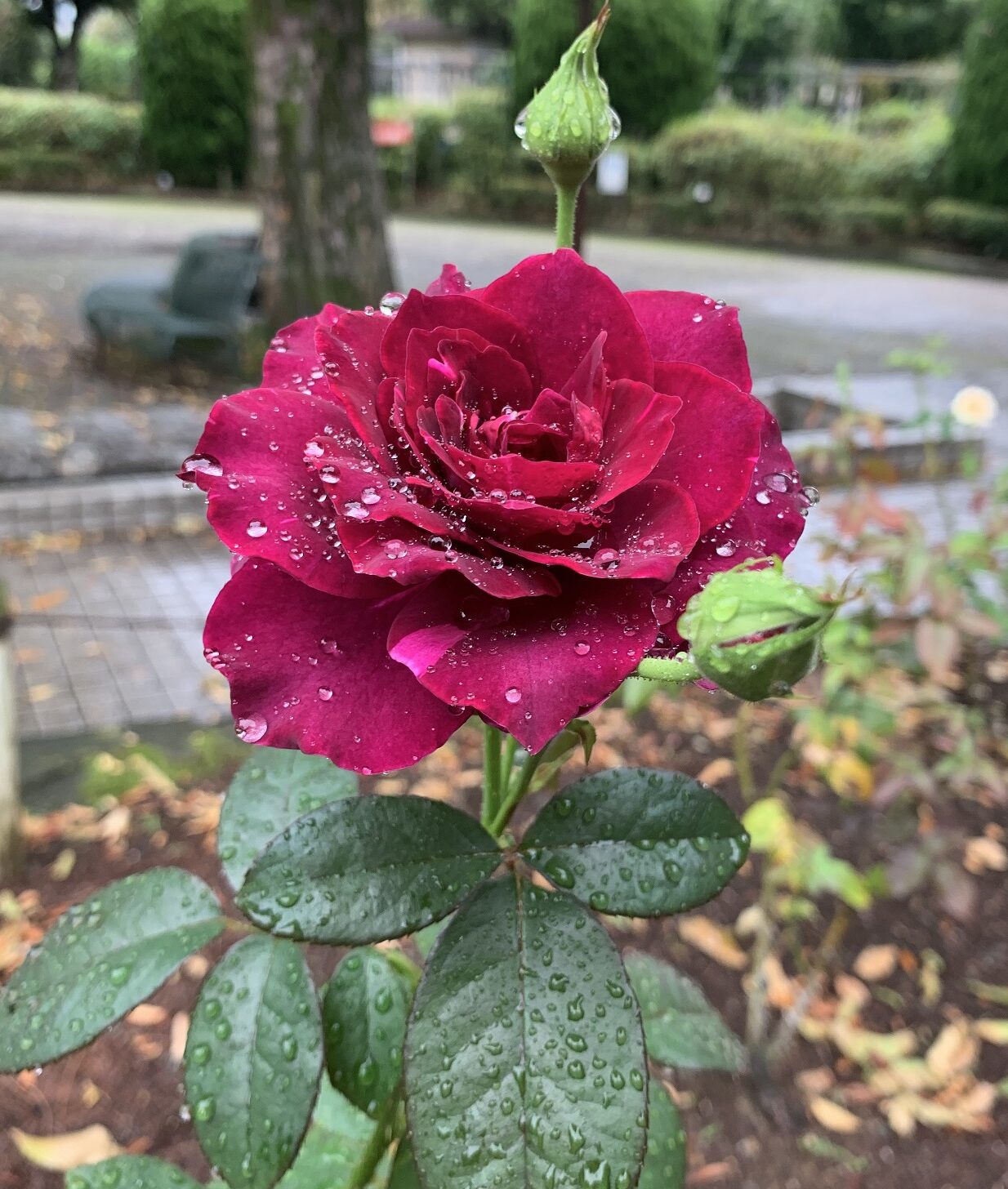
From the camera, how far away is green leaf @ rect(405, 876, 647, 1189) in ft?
1.44

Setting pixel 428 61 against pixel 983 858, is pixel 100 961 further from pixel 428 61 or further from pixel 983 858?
pixel 428 61

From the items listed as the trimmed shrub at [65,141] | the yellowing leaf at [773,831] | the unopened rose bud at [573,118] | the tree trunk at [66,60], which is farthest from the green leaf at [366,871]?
the tree trunk at [66,60]

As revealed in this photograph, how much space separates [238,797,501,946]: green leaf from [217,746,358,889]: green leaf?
0.51 feet

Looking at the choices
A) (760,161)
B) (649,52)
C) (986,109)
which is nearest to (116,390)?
(760,161)

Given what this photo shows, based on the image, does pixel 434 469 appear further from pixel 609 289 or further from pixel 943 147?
pixel 943 147

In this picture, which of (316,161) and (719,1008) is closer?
(719,1008)

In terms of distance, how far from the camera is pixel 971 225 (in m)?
11.3

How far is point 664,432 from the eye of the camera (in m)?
0.41

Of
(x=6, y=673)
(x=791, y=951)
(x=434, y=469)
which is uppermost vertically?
(x=434, y=469)

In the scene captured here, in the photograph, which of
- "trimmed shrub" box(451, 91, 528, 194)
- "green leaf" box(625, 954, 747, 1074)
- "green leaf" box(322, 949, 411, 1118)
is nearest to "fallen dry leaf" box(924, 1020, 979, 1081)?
Answer: "green leaf" box(625, 954, 747, 1074)

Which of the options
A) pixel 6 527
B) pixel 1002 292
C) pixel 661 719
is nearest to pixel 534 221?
pixel 1002 292

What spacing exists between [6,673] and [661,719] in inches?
52.3

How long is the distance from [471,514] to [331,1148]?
0.69 meters

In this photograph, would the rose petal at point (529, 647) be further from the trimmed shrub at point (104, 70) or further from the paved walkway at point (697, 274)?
the trimmed shrub at point (104, 70)
